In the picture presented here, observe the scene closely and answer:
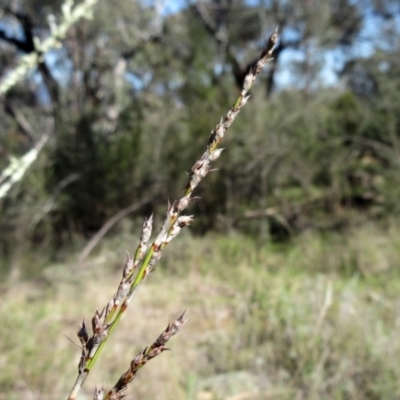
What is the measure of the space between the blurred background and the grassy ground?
2 centimetres

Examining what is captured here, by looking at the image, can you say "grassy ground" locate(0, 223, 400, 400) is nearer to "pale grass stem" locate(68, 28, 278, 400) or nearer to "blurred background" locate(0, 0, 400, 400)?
"blurred background" locate(0, 0, 400, 400)

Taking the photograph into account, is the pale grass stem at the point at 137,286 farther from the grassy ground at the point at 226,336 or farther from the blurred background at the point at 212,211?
the blurred background at the point at 212,211

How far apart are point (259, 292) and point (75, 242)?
12.3 feet

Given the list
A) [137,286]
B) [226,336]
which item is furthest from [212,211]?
[137,286]

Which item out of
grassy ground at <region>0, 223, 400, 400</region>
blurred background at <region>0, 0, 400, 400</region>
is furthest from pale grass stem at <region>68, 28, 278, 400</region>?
blurred background at <region>0, 0, 400, 400</region>

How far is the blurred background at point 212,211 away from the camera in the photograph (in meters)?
2.92

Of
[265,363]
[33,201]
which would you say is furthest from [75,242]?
[265,363]

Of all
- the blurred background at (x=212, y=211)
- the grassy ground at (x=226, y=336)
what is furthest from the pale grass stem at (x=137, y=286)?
the blurred background at (x=212, y=211)

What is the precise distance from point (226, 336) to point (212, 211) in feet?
14.1

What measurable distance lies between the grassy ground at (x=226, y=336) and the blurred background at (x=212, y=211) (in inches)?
0.6

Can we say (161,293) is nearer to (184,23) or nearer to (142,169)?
(142,169)

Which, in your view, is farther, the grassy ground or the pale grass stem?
the grassy ground

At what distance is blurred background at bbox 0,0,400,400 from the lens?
2920mm

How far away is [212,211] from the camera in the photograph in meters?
7.66
